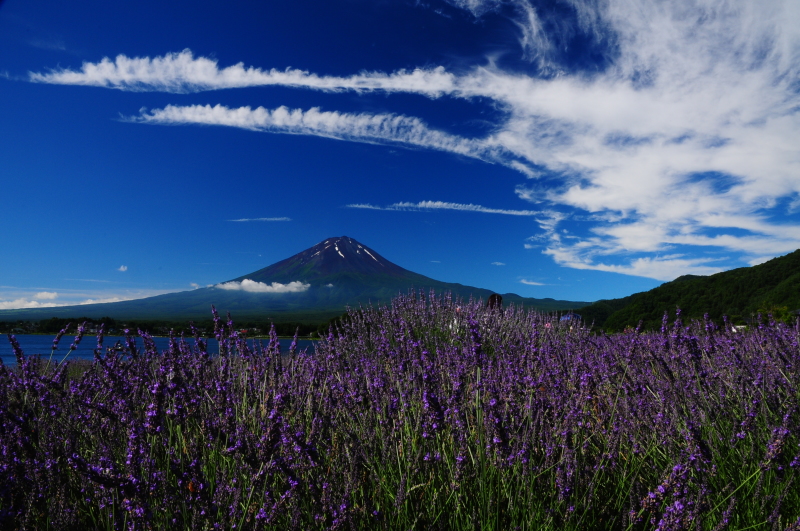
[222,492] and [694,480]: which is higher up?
[222,492]

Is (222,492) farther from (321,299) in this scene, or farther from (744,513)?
(321,299)

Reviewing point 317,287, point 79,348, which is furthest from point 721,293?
point 317,287

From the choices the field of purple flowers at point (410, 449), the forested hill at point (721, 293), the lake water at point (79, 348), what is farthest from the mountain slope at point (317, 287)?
the field of purple flowers at point (410, 449)

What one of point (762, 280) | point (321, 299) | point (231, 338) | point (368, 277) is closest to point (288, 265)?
point (321, 299)

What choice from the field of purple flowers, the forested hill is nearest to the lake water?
the field of purple flowers

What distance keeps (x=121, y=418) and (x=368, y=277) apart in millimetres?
161192

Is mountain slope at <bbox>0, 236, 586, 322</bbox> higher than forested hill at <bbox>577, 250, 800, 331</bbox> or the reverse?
higher

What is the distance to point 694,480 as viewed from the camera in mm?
1805

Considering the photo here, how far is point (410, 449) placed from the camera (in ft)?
7.43

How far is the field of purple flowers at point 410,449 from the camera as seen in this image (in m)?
1.59

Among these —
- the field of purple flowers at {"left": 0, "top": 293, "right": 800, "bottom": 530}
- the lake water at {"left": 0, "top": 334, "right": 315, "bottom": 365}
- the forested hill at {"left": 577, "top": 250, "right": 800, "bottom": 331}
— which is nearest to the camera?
the field of purple flowers at {"left": 0, "top": 293, "right": 800, "bottom": 530}

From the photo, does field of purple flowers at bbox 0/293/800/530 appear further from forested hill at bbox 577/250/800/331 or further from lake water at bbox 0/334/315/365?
forested hill at bbox 577/250/800/331

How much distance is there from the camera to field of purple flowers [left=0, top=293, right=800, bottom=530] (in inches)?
62.4

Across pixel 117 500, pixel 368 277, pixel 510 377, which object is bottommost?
pixel 117 500
